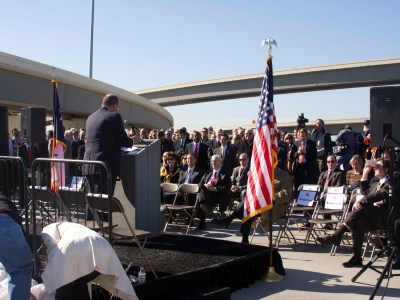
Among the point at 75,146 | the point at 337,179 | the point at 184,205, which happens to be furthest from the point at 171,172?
the point at 75,146

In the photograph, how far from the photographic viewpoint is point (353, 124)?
4225 cm

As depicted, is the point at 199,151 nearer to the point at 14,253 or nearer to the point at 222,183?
the point at 222,183

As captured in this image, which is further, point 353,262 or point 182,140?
point 182,140

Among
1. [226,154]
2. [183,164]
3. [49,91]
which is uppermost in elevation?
[49,91]

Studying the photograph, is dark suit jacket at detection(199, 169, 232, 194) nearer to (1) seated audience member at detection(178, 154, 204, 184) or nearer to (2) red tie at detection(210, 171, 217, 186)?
(2) red tie at detection(210, 171, 217, 186)

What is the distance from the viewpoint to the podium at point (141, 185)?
26.7ft

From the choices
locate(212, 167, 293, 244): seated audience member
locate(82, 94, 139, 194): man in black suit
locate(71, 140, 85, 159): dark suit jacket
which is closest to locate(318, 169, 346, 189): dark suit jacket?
locate(212, 167, 293, 244): seated audience member

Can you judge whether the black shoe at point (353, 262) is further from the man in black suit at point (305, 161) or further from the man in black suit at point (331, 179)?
the man in black suit at point (305, 161)

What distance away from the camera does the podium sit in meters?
8.15

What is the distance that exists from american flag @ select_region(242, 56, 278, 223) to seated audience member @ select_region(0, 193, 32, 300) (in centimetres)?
387

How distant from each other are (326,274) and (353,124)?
3639 cm

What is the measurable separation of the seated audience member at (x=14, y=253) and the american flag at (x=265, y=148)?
3.87 metres

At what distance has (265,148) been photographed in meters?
7.41

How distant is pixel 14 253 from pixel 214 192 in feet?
23.9
